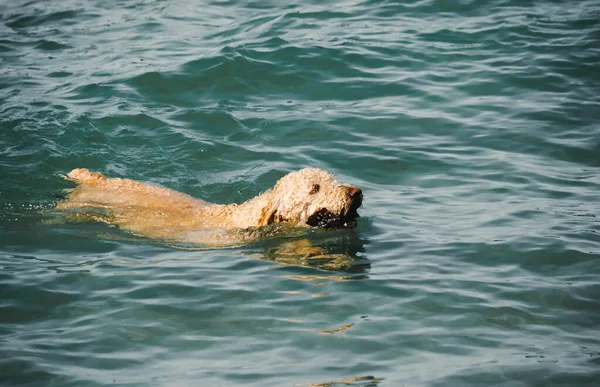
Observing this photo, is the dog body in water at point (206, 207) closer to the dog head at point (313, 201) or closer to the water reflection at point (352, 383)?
the dog head at point (313, 201)

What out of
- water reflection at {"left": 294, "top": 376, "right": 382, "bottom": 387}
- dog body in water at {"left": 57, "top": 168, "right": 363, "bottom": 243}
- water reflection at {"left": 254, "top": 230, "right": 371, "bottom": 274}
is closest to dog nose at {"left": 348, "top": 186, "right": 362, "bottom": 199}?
dog body in water at {"left": 57, "top": 168, "right": 363, "bottom": 243}

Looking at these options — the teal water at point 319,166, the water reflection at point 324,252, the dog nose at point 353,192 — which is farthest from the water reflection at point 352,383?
the dog nose at point 353,192

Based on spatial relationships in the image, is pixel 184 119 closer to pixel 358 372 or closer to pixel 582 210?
pixel 582 210

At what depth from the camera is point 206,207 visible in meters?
9.28

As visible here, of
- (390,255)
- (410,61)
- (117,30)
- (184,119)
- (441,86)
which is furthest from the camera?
(117,30)

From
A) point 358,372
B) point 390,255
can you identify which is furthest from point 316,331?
point 390,255

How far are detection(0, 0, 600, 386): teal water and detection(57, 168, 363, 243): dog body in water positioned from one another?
0.85 feet

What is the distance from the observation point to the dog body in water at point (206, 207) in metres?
8.29

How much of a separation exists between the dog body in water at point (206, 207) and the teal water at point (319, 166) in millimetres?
260

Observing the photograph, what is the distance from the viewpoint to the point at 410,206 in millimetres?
9875

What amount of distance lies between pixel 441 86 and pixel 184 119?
15.4ft

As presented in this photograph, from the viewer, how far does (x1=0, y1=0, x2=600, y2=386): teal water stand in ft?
20.9

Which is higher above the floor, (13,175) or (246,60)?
(246,60)

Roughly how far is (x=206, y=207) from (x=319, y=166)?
7.60 ft
